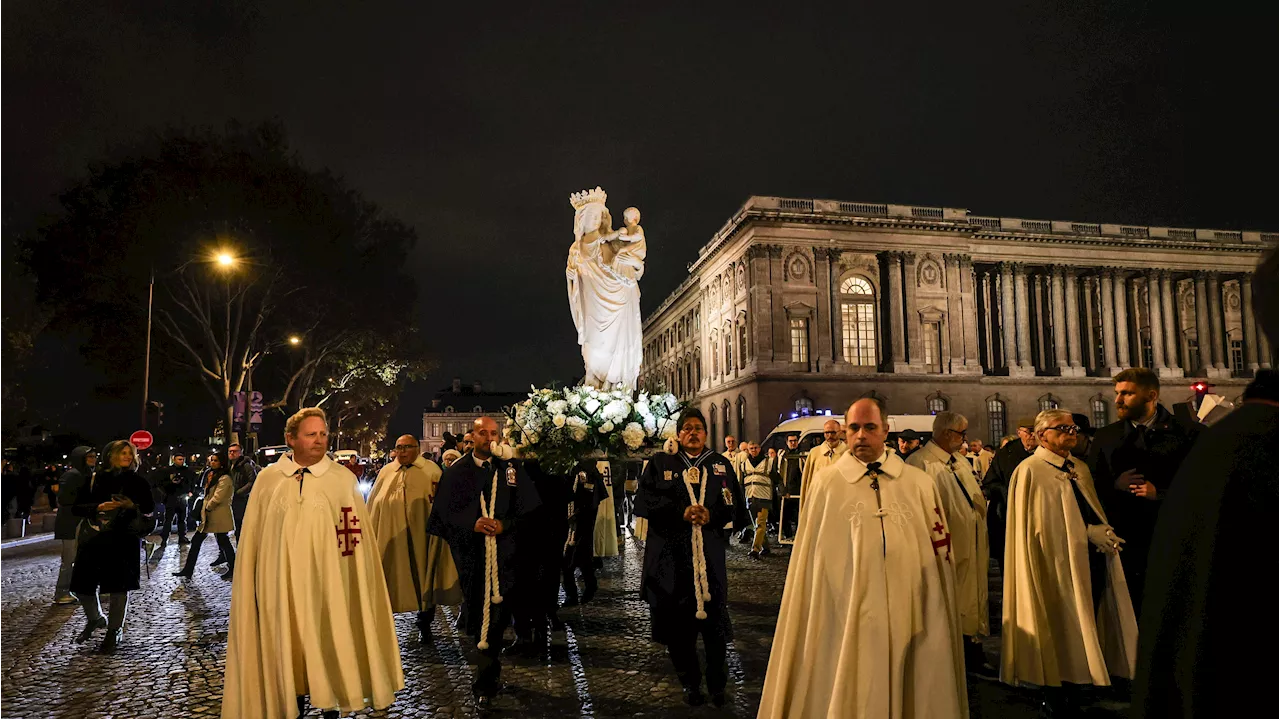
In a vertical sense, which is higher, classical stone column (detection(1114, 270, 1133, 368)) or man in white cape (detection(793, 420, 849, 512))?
classical stone column (detection(1114, 270, 1133, 368))

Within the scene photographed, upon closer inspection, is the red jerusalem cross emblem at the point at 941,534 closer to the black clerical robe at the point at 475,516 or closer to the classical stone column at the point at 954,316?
the black clerical robe at the point at 475,516

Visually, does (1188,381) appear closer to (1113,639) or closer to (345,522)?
(1113,639)

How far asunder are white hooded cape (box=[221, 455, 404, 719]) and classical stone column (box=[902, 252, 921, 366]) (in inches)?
1897

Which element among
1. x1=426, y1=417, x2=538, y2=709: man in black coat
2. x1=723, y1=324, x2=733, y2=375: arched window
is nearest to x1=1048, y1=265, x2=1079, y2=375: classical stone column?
x1=723, y1=324, x2=733, y2=375: arched window

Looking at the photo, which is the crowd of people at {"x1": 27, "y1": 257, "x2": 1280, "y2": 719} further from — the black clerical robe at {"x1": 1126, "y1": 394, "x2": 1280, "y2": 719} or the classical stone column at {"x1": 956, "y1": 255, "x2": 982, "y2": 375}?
the classical stone column at {"x1": 956, "y1": 255, "x2": 982, "y2": 375}

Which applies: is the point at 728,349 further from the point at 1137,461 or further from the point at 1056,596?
the point at 1056,596

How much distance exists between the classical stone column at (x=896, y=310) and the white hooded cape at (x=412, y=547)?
44.6m

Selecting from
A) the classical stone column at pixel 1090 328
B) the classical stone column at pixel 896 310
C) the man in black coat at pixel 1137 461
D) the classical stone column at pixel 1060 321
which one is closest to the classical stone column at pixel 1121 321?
the classical stone column at pixel 1090 328

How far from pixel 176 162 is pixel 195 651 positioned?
21899 mm

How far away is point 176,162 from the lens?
24.7 m

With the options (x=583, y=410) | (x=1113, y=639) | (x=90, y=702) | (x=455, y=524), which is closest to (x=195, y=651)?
(x=90, y=702)

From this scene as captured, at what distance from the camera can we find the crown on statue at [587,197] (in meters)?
10.5

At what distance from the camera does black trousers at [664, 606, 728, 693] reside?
5.53m

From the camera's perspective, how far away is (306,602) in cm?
474
